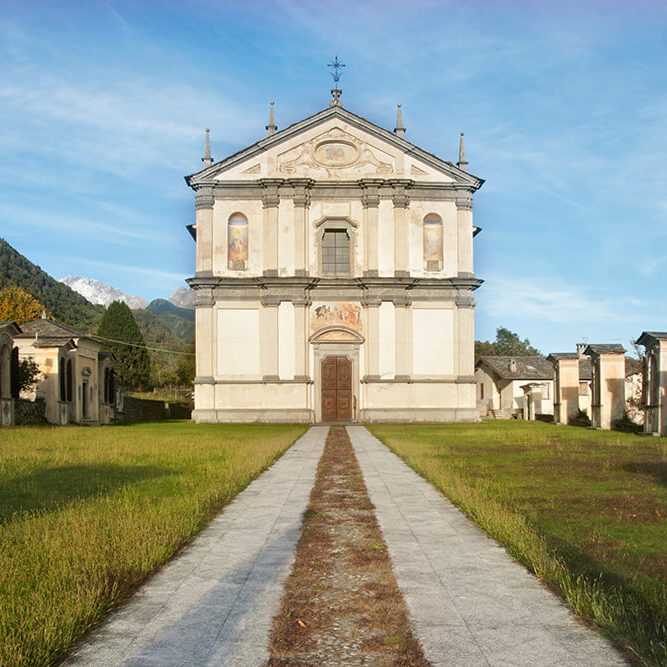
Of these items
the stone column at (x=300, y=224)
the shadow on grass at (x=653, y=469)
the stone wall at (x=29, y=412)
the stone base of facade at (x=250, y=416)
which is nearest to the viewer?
the shadow on grass at (x=653, y=469)

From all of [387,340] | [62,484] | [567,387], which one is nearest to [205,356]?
[387,340]

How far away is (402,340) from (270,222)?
8.79 metres

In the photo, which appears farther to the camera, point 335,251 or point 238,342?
point 335,251

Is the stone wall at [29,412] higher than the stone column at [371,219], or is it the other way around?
the stone column at [371,219]

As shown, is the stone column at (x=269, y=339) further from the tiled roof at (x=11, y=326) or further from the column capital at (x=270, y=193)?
the tiled roof at (x=11, y=326)

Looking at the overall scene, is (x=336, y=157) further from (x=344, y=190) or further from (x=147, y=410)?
(x=147, y=410)

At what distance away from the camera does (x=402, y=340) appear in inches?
1500

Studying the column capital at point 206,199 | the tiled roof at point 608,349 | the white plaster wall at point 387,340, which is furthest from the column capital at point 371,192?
the tiled roof at point 608,349

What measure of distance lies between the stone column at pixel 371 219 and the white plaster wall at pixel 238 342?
245 inches

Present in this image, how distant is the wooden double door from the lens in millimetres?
38562

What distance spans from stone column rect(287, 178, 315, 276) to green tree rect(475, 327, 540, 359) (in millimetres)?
74729

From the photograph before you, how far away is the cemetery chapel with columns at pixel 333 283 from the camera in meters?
37.8

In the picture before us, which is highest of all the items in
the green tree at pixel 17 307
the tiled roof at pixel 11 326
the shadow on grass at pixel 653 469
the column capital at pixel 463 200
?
the column capital at pixel 463 200

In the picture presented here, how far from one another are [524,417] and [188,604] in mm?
41690
